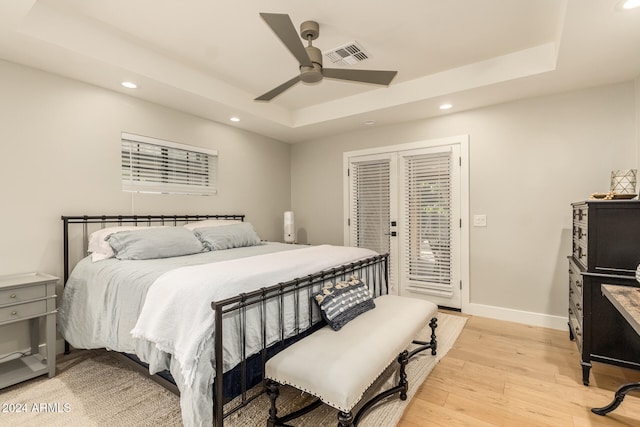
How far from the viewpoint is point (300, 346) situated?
1802 mm

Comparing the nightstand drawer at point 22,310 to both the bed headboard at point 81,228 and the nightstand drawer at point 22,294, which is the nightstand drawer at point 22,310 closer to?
the nightstand drawer at point 22,294

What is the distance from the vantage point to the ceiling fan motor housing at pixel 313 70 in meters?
2.23

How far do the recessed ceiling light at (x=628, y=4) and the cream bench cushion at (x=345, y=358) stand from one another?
7.81 feet

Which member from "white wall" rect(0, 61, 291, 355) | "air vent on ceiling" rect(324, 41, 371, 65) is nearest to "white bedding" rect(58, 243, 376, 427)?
"white wall" rect(0, 61, 291, 355)

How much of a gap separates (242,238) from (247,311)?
5.90 ft

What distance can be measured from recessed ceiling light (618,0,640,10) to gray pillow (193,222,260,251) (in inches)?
139

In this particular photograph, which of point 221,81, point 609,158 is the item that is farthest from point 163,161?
point 609,158

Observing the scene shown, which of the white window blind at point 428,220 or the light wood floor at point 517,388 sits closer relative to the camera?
the light wood floor at point 517,388

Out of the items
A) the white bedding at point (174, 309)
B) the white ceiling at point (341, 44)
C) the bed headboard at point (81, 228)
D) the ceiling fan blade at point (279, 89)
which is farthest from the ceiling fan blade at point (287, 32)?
the bed headboard at point (81, 228)

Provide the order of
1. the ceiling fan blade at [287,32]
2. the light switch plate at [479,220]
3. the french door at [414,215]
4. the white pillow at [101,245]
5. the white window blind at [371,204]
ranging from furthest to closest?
the white window blind at [371,204] → the french door at [414,215] → the light switch plate at [479,220] → the white pillow at [101,245] → the ceiling fan blade at [287,32]

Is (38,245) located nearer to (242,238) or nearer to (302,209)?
(242,238)

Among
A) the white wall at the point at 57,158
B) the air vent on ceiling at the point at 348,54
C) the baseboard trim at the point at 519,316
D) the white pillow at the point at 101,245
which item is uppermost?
the air vent on ceiling at the point at 348,54

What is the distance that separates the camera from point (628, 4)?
A: 1888mm

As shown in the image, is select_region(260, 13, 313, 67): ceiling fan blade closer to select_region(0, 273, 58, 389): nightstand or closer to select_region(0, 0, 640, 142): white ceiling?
select_region(0, 0, 640, 142): white ceiling
